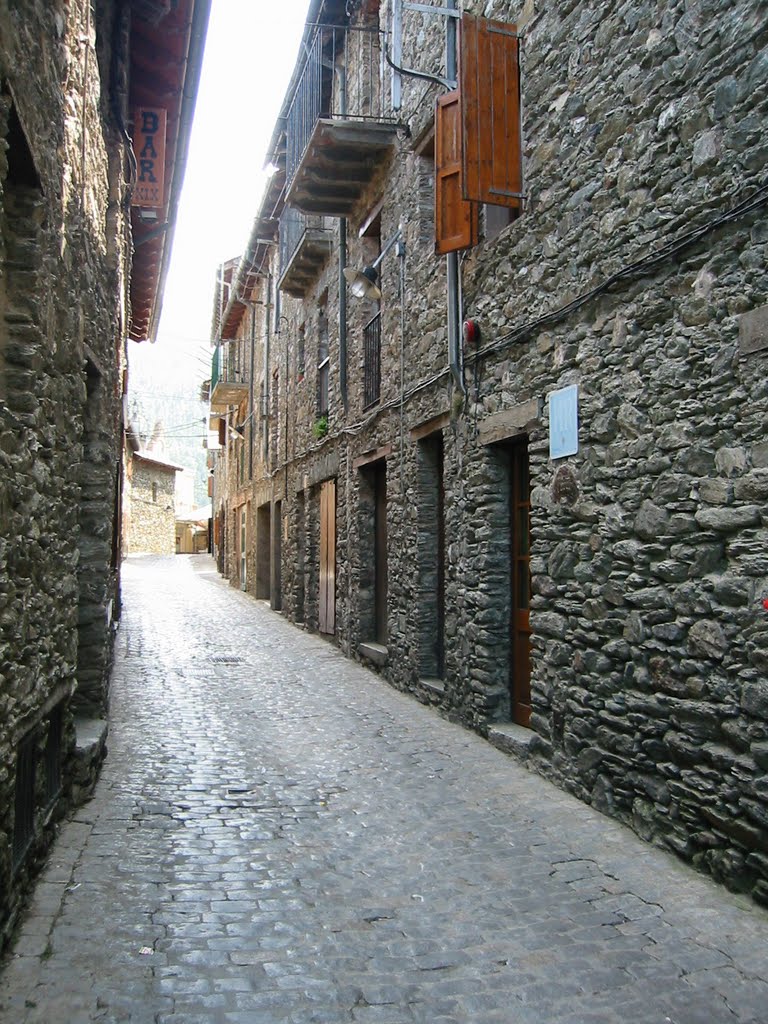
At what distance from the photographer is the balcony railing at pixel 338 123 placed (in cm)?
991

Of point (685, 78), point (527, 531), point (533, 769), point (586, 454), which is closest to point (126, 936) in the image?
point (533, 769)

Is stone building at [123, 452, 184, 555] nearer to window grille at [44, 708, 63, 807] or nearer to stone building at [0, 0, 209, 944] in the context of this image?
stone building at [0, 0, 209, 944]

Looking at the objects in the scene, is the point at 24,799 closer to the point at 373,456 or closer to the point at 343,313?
the point at 373,456

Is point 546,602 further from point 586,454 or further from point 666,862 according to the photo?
point 666,862

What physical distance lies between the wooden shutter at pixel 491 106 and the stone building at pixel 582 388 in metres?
0.02

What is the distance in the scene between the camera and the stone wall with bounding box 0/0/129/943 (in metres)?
3.53

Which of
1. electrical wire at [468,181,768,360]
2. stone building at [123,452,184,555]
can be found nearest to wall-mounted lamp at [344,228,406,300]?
electrical wire at [468,181,768,360]

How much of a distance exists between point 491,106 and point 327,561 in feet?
25.8

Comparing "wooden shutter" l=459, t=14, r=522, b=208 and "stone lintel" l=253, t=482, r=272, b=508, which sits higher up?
"wooden shutter" l=459, t=14, r=522, b=208

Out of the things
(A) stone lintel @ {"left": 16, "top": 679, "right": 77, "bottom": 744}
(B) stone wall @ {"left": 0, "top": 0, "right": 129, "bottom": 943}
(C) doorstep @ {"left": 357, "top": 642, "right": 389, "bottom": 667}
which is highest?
(B) stone wall @ {"left": 0, "top": 0, "right": 129, "bottom": 943}

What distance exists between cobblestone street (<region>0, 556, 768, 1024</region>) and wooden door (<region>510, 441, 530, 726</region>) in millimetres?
562

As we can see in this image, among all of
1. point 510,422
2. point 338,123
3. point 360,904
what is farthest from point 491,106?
point 360,904

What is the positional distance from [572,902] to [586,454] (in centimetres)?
267

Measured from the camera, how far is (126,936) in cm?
367
